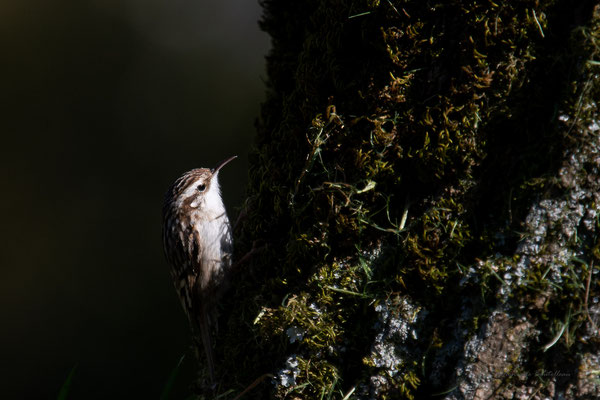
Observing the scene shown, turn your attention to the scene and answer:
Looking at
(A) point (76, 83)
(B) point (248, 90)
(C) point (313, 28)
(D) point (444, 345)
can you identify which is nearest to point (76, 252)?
(A) point (76, 83)

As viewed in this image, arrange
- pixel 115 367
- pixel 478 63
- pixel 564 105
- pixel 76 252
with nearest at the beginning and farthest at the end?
1. pixel 564 105
2. pixel 478 63
3. pixel 115 367
4. pixel 76 252

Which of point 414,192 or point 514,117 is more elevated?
point 514,117

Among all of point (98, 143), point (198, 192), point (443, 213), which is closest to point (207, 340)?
point (198, 192)

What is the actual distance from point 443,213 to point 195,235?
1.73 metres

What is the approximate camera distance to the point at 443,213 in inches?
62.3

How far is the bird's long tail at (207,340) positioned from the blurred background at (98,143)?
4.11 m

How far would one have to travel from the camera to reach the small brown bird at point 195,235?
280cm

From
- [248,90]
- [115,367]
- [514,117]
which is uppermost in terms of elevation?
[514,117]

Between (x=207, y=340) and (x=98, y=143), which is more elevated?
(x=207, y=340)

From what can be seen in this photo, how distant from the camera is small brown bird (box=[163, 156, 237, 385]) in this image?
2.80 meters

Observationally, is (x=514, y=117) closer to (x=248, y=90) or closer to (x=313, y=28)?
→ (x=313, y=28)

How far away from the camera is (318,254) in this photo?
5.72ft

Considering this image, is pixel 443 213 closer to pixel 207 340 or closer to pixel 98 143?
pixel 207 340

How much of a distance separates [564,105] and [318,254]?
0.77 meters
